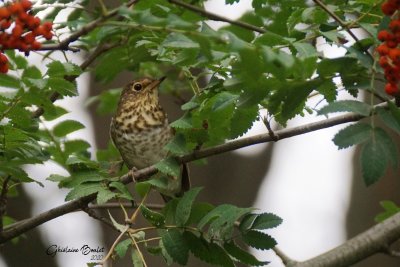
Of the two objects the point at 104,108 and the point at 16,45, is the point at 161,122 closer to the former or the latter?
the point at 104,108

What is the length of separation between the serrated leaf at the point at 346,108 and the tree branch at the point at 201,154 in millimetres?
444

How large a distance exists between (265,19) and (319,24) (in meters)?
1.00

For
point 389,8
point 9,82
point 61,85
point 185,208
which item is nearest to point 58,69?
point 61,85

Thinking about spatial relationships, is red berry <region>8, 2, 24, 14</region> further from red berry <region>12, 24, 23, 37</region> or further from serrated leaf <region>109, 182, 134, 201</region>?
serrated leaf <region>109, 182, 134, 201</region>

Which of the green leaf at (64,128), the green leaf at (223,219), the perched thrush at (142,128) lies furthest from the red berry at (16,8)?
the perched thrush at (142,128)

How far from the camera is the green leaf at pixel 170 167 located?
3767 mm

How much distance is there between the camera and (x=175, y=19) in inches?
106

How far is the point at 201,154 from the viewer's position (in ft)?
12.8

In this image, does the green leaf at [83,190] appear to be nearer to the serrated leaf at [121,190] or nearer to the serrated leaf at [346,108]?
the serrated leaf at [121,190]

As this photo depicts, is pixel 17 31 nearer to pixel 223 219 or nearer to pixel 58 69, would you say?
pixel 58 69

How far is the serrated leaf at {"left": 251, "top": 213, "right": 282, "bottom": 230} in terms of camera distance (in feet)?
11.6

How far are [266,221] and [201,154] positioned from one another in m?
0.49

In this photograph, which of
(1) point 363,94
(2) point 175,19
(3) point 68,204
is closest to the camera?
(2) point 175,19

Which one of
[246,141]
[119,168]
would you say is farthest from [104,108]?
[246,141]
